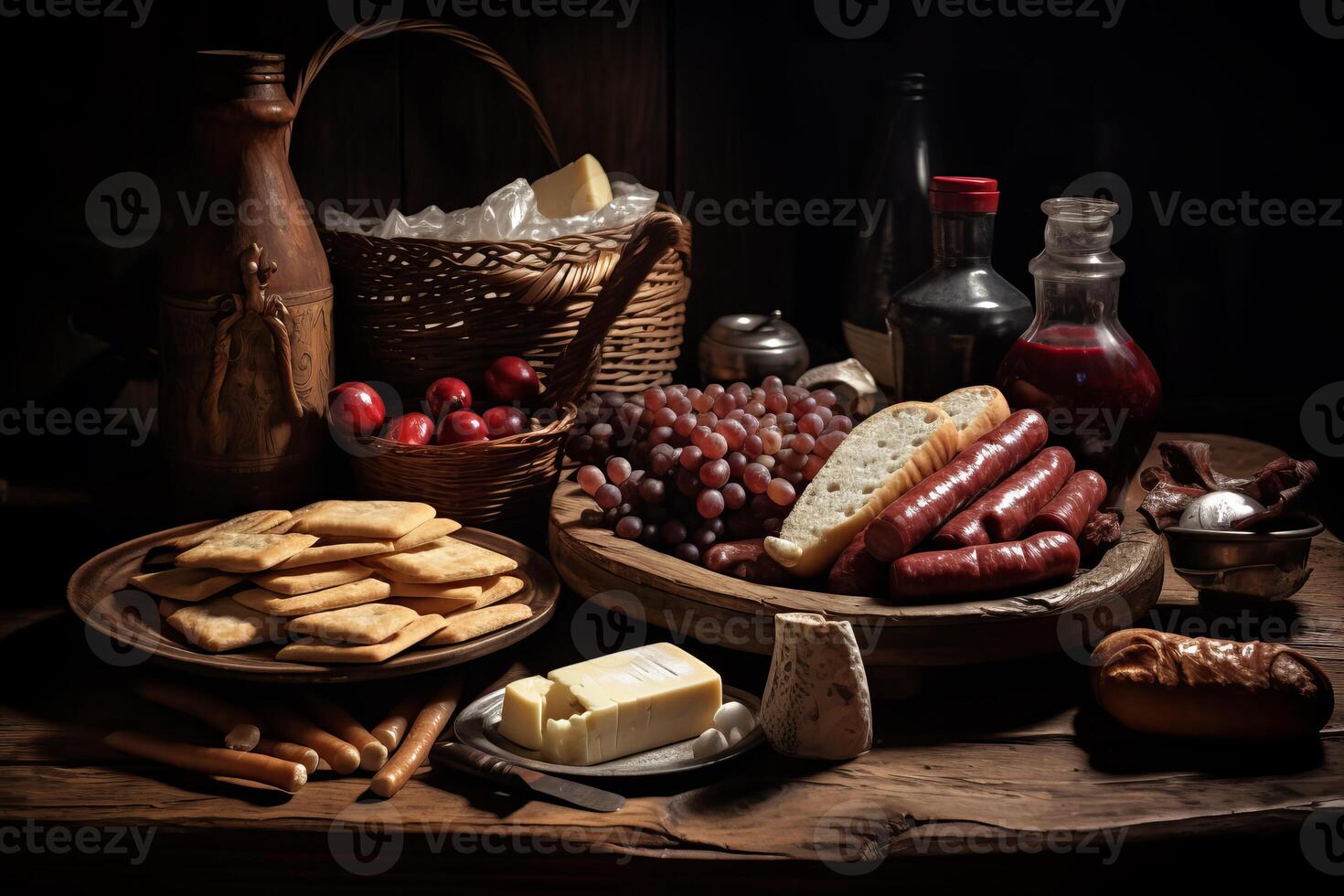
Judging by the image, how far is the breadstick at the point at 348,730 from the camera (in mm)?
1161

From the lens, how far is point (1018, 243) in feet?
7.73

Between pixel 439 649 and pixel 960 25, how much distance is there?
1.65 metres

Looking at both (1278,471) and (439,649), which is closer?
(439,649)

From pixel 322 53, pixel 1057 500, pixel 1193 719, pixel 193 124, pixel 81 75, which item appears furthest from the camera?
pixel 81 75

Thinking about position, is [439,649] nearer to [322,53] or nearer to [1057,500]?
[1057,500]

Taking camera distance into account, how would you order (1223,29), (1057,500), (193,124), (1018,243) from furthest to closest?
(1018,243) < (1223,29) < (193,124) < (1057,500)

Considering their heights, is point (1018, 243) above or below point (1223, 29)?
below

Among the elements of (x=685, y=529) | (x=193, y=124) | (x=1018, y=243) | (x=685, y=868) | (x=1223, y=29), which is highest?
(x=1223, y=29)

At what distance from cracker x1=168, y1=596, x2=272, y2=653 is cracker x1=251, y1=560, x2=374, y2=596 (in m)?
0.03

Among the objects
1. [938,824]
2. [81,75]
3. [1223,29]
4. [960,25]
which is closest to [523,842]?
[938,824]

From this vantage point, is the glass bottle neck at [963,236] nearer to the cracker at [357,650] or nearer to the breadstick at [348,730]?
the cracker at [357,650]
